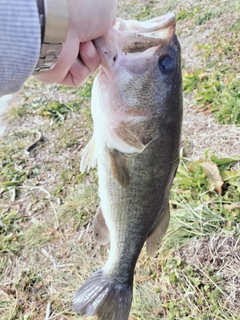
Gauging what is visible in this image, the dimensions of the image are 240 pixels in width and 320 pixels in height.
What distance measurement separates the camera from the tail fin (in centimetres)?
195

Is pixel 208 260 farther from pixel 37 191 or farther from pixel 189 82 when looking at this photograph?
pixel 189 82

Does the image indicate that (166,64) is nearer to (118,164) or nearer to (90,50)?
(90,50)

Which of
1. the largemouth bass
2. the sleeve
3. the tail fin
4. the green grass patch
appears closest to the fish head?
the largemouth bass

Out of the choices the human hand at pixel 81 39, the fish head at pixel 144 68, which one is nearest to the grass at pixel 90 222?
the fish head at pixel 144 68

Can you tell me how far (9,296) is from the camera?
3.08 meters

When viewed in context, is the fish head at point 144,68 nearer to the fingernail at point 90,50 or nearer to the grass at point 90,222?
the fingernail at point 90,50

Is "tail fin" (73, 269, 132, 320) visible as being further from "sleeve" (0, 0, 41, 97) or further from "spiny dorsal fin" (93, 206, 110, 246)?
"sleeve" (0, 0, 41, 97)

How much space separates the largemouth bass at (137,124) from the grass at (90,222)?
0.92 metres

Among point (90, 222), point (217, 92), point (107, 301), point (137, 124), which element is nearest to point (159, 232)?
point (107, 301)

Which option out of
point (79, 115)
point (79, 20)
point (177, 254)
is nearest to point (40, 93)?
point (79, 115)

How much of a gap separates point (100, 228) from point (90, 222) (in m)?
1.52

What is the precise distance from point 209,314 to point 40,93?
4.55 meters

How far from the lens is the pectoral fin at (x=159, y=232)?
184cm

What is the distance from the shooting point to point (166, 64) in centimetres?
156
